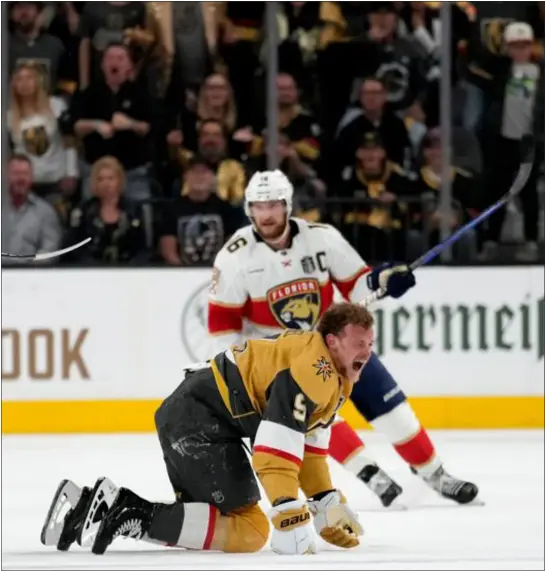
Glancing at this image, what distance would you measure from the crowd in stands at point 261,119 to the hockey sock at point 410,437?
213cm

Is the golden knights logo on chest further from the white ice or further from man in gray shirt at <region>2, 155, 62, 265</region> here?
man in gray shirt at <region>2, 155, 62, 265</region>

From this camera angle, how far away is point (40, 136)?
7.64 metres

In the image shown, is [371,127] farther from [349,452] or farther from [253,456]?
[253,456]

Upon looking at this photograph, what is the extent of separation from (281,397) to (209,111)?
153 inches

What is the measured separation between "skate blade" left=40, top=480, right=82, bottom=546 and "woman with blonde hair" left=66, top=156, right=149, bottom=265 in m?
3.22

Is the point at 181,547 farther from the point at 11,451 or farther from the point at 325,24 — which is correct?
the point at 325,24

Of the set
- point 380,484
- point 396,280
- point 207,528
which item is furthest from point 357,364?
point 380,484

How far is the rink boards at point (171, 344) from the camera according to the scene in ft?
23.8

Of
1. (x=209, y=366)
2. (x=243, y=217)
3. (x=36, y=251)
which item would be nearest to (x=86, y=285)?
(x=36, y=251)

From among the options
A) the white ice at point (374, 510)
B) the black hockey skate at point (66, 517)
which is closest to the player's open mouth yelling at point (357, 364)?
the white ice at point (374, 510)

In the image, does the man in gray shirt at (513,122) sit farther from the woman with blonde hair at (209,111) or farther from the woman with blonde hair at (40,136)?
the woman with blonde hair at (40,136)

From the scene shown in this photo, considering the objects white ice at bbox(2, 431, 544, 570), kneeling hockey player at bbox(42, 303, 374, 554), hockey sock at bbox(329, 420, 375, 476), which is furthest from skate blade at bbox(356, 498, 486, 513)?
kneeling hockey player at bbox(42, 303, 374, 554)

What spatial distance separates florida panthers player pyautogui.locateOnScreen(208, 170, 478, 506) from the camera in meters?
5.41

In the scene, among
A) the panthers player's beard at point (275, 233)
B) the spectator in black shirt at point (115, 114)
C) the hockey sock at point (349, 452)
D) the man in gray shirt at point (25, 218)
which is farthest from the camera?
the spectator in black shirt at point (115, 114)
